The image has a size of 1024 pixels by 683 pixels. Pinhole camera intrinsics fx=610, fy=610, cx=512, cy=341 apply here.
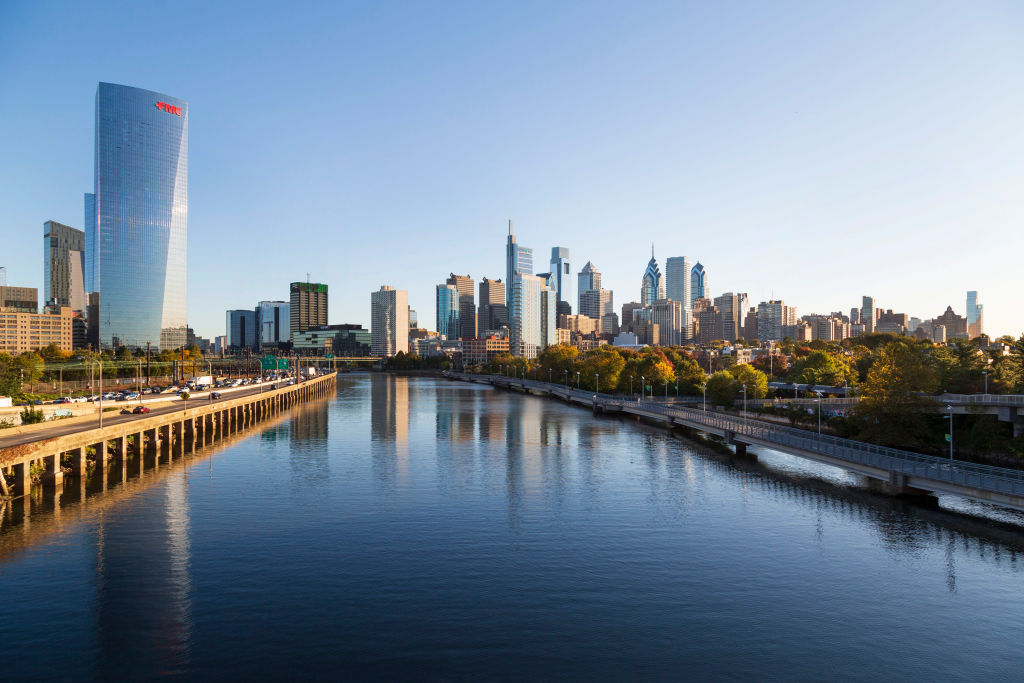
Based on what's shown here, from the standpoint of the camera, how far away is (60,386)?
12625 centimetres

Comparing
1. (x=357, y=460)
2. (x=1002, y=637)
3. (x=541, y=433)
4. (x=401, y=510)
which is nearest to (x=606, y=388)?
(x=541, y=433)

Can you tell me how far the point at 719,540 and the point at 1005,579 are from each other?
1491 cm

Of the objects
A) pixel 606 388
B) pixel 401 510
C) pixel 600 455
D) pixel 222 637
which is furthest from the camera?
pixel 606 388

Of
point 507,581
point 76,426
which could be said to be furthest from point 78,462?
point 507,581

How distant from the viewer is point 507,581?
32531 millimetres

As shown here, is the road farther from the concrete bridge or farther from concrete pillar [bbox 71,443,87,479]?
concrete pillar [bbox 71,443,87,479]

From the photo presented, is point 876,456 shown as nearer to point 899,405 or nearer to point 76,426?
point 899,405

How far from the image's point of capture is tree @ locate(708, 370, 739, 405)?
11606 cm

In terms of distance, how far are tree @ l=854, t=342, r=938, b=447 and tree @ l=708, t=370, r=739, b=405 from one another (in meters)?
47.0

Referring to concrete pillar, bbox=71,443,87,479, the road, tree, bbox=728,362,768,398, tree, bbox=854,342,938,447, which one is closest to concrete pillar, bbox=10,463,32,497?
the road

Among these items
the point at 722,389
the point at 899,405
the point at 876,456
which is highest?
the point at 899,405

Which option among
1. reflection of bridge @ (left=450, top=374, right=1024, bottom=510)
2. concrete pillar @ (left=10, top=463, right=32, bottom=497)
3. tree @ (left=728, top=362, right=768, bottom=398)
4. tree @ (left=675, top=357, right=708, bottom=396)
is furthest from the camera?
tree @ (left=675, top=357, right=708, bottom=396)

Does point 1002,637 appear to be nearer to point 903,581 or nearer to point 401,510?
point 903,581

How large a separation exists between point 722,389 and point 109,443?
98243 millimetres
